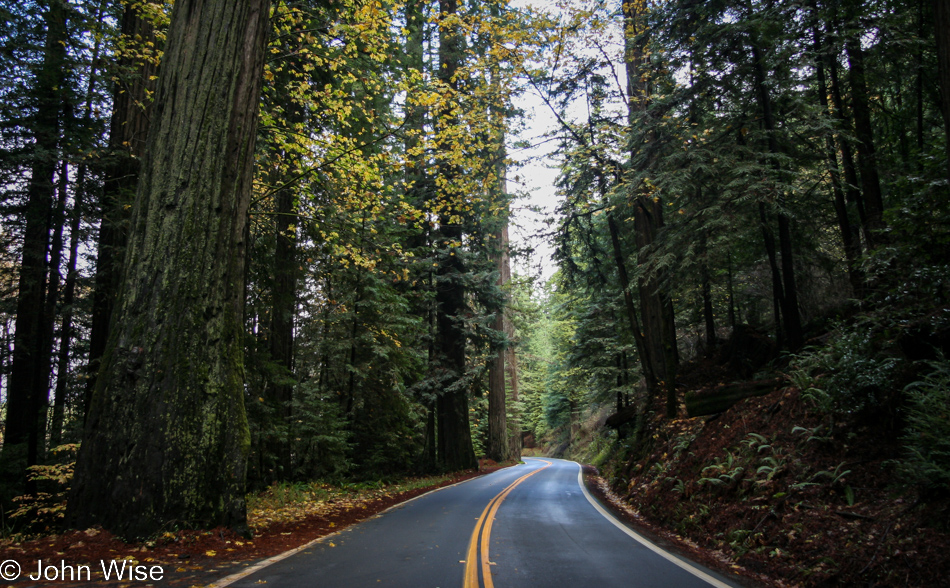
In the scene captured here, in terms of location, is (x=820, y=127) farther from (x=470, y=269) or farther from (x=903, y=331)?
(x=470, y=269)

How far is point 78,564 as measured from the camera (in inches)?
183

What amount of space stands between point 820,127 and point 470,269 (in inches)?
487

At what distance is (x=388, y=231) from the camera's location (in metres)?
13.5

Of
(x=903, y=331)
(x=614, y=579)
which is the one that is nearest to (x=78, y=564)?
(x=614, y=579)

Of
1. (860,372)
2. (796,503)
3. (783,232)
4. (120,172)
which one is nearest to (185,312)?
(120,172)

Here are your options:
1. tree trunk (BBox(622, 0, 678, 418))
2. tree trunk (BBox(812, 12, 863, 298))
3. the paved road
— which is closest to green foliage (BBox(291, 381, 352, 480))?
the paved road

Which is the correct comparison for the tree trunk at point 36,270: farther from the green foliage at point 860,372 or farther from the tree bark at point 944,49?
the green foliage at point 860,372

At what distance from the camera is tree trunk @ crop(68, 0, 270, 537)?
553 centimetres

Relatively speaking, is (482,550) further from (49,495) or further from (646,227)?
(646,227)

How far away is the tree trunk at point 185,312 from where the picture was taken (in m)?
5.53

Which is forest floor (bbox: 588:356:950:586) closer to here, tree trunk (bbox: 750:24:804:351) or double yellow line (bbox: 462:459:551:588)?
tree trunk (bbox: 750:24:804:351)

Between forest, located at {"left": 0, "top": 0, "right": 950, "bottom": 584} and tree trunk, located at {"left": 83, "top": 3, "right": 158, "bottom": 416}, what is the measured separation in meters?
0.06

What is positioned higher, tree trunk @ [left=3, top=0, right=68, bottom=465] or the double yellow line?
tree trunk @ [left=3, top=0, right=68, bottom=465]

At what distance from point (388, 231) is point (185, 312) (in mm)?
7900
